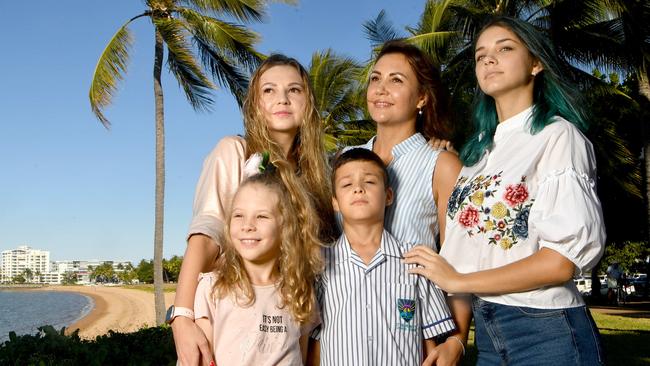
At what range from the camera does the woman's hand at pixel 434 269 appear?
2.33 meters

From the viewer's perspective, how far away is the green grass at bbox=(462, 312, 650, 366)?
932cm

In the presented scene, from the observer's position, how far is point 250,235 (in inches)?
102

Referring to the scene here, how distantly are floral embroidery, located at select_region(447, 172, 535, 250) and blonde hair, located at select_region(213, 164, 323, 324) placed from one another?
2.08 feet

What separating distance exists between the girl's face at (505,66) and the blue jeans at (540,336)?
2.68 ft

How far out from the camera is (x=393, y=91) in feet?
9.89

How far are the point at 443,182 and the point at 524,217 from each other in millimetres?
644

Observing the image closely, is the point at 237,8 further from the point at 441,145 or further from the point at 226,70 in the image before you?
the point at 441,145

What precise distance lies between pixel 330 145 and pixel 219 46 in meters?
9.31

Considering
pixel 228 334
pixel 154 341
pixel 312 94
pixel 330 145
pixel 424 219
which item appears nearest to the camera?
pixel 228 334

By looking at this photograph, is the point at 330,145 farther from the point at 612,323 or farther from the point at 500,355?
the point at 500,355

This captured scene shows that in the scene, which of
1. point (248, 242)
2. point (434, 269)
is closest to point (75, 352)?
point (248, 242)

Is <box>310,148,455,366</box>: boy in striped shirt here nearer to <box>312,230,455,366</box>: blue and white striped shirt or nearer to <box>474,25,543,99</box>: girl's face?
<box>312,230,455,366</box>: blue and white striped shirt

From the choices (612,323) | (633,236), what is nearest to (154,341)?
(612,323)

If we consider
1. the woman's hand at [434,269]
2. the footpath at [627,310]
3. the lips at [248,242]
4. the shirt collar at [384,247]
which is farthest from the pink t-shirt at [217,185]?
the footpath at [627,310]
